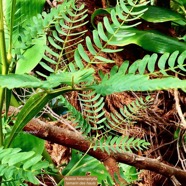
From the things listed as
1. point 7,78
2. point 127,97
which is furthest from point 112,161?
point 7,78

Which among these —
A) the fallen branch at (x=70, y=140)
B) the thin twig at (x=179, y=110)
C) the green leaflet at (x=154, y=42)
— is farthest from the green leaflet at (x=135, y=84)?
the thin twig at (x=179, y=110)

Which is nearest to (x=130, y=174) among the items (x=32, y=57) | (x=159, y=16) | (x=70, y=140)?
(x=70, y=140)

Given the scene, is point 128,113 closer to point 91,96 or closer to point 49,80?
point 91,96

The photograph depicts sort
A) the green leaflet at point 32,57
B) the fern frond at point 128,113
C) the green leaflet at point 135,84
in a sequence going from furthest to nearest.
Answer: the fern frond at point 128,113, the green leaflet at point 32,57, the green leaflet at point 135,84

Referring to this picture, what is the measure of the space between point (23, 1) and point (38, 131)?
34 centimetres

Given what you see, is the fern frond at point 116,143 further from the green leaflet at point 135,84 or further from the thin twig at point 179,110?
the thin twig at point 179,110

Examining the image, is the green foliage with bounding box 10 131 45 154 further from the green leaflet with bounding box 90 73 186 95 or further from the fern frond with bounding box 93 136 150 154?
the green leaflet with bounding box 90 73 186 95

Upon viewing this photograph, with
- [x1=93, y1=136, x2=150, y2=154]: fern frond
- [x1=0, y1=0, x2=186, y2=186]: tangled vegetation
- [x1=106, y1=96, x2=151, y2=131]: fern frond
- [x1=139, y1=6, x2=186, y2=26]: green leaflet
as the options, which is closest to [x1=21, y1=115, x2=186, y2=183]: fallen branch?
[x1=0, y1=0, x2=186, y2=186]: tangled vegetation

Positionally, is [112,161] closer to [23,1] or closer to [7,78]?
[23,1]

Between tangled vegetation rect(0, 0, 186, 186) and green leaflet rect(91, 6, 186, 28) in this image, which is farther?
green leaflet rect(91, 6, 186, 28)

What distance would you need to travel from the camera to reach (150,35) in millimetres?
1375

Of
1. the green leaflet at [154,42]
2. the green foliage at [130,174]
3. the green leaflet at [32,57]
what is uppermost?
the green leaflet at [32,57]

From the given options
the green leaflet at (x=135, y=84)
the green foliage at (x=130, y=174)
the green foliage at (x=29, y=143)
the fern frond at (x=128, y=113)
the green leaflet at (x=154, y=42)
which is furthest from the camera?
the green leaflet at (x=154, y=42)

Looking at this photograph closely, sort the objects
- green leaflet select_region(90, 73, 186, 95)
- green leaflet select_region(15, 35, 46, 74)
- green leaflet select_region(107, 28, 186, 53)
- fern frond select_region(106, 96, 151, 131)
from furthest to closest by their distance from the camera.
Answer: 1. green leaflet select_region(107, 28, 186, 53)
2. fern frond select_region(106, 96, 151, 131)
3. green leaflet select_region(15, 35, 46, 74)
4. green leaflet select_region(90, 73, 186, 95)
